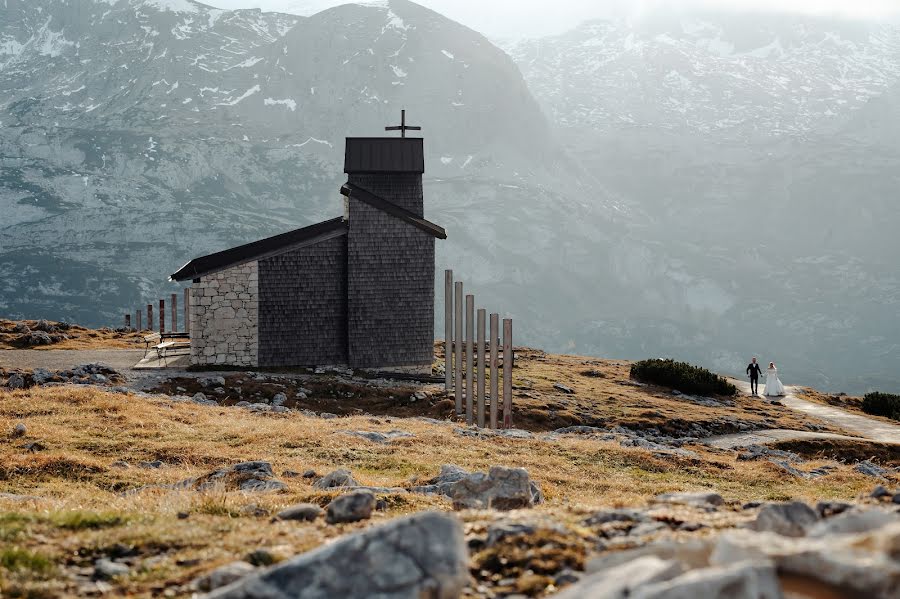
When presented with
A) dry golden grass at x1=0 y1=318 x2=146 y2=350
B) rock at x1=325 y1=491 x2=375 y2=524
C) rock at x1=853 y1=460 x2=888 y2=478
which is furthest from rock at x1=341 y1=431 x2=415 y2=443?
dry golden grass at x1=0 y1=318 x2=146 y2=350

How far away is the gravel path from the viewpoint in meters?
29.0

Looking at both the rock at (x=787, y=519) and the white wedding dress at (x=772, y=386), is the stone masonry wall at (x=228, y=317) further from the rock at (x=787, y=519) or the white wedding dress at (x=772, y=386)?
the rock at (x=787, y=519)

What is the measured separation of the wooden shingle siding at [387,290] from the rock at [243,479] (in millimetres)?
22727

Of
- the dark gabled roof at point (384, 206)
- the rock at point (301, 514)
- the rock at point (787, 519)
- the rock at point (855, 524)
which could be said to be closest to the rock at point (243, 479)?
the rock at point (301, 514)

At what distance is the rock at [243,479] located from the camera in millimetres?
12695

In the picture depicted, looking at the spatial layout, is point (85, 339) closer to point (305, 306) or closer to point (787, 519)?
point (305, 306)

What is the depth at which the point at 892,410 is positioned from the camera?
41812 millimetres

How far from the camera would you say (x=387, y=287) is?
124 ft

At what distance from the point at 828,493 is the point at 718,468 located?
148 inches

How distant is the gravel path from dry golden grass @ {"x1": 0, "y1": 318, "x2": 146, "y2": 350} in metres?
28.9

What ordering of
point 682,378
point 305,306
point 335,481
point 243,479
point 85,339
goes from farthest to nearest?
point 85,339, point 682,378, point 305,306, point 243,479, point 335,481

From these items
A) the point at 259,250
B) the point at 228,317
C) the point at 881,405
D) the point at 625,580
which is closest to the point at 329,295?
the point at 259,250

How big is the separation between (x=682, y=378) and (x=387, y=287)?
1560 centimetres

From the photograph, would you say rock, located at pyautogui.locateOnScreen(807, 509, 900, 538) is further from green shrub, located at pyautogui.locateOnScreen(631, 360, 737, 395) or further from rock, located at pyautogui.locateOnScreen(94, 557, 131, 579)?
green shrub, located at pyautogui.locateOnScreen(631, 360, 737, 395)
